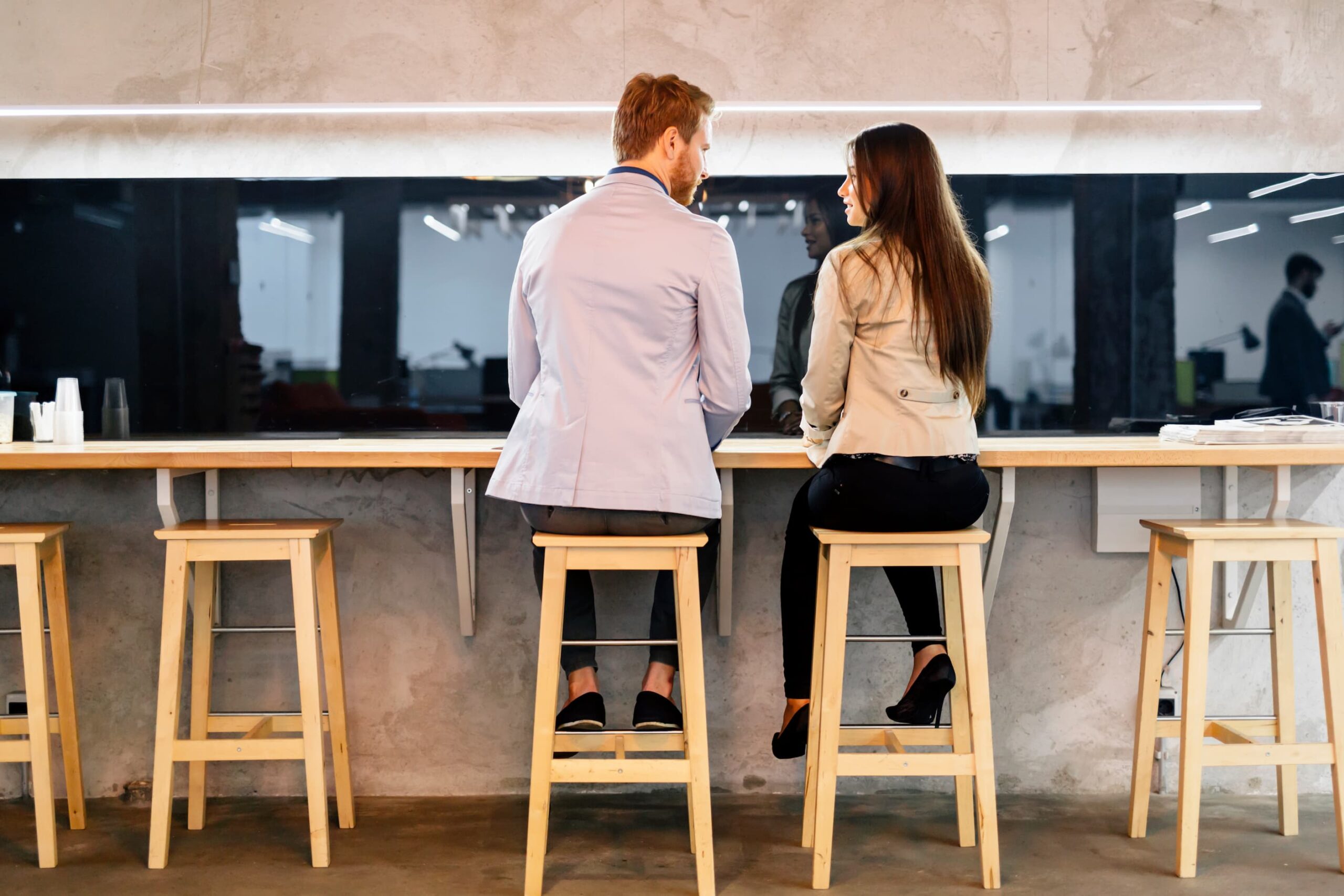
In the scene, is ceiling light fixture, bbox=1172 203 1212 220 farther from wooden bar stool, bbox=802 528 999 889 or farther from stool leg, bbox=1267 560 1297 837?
wooden bar stool, bbox=802 528 999 889

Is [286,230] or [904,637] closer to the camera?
[904,637]

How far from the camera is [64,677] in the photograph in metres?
2.45

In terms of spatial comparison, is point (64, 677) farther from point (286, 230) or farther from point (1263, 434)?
point (1263, 434)

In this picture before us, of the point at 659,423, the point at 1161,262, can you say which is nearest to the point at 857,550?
the point at 659,423

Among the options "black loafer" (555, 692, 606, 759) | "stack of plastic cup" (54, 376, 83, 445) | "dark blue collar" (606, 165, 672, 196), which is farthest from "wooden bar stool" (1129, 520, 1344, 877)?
"stack of plastic cup" (54, 376, 83, 445)

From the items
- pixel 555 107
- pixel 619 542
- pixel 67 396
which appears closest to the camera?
pixel 619 542

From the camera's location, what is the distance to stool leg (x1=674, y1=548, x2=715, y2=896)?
6.58 ft

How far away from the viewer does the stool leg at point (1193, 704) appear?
7.06ft

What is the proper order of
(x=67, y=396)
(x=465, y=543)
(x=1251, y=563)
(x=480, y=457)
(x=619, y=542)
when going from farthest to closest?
1. (x=67, y=396)
2. (x=1251, y=563)
3. (x=465, y=543)
4. (x=480, y=457)
5. (x=619, y=542)

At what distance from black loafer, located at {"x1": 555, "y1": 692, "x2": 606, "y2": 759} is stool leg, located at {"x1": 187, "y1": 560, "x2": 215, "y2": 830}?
0.87m

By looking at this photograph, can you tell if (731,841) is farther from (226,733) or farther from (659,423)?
(226,733)

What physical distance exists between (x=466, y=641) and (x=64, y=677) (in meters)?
0.91

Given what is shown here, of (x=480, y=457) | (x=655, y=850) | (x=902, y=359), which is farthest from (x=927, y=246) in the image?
(x=655, y=850)

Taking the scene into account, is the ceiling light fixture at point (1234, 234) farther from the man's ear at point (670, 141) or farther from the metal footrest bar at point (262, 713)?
the metal footrest bar at point (262, 713)
